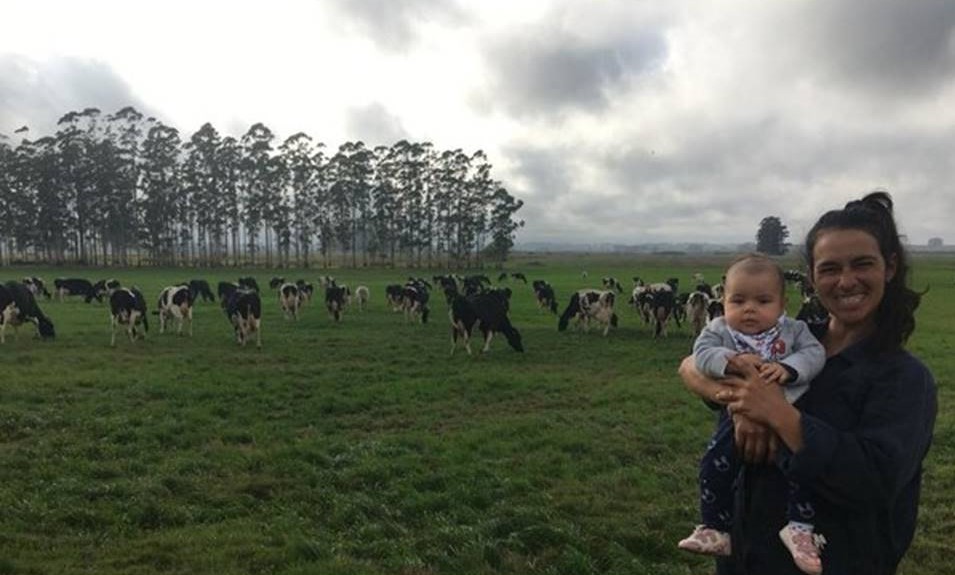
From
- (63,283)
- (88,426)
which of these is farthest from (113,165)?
(88,426)

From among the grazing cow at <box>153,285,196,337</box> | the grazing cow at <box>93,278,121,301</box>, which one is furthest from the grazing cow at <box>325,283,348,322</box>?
the grazing cow at <box>93,278,121,301</box>

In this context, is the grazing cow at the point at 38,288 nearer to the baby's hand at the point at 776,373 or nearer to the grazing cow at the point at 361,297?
the grazing cow at the point at 361,297

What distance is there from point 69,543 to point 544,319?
22.2 metres

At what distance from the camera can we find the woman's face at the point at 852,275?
2309 mm

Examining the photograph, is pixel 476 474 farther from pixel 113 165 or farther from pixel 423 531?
pixel 113 165

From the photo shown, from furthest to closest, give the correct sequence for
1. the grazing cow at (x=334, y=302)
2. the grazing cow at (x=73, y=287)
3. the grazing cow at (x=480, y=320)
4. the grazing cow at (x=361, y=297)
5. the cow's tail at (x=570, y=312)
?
the grazing cow at (x=73, y=287) < the grazing cow at (x=361, y=297) < the grazing cow at (x=334, y=302) < the cow's tail at (x=570, y=312) < the grazing cow at (x=480, y=320)

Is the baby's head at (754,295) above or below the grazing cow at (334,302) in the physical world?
above

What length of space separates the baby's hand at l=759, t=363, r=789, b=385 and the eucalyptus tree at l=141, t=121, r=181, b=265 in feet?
256

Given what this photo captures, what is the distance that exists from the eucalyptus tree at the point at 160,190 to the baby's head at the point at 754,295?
255 feet

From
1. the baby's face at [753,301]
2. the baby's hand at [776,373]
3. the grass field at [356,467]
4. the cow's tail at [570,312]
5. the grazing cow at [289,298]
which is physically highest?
the baby's face at [753,301]

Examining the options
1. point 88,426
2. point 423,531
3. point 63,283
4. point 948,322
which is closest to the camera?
point 423,531

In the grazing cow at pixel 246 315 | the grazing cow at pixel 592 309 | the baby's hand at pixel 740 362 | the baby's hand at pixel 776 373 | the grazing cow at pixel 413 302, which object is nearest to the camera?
the baby's hand at pixel 776 373

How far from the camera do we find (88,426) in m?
9.37

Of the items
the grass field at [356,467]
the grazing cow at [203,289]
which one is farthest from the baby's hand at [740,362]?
the grazing cow at [203,289]
